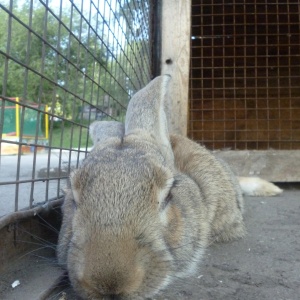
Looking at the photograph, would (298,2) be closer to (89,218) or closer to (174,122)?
(174,122)

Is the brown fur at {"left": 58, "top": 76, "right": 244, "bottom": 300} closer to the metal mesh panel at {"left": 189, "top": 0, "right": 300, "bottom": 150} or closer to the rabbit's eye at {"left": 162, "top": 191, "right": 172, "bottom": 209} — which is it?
the rabbit's eye at {"left": 162, "top": 191, "right": 172, "bottom": 209}

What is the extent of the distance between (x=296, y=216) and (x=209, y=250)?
1123 mm

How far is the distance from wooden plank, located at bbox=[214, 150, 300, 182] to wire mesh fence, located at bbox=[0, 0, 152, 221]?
51.1 inches

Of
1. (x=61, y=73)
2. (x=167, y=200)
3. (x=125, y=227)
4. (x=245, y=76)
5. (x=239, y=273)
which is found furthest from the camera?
(x=245, y=76)

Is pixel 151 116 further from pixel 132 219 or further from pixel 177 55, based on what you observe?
pixel 177 55

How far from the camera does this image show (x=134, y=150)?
2.05 meters

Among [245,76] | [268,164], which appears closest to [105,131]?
[268,164]

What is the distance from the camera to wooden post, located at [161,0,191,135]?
4.35 meters

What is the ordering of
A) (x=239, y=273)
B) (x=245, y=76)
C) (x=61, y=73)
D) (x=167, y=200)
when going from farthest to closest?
(x=245, y=76) → (x=61, y=73) → (x=239, y=273) → (x=167, y=200)

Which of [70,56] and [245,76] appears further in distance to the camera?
[245,76]

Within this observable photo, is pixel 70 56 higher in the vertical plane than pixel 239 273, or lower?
higher

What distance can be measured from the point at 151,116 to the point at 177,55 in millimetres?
1890

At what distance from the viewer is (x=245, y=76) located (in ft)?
19.7

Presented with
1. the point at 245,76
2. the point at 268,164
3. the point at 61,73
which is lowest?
the point at 268,164
